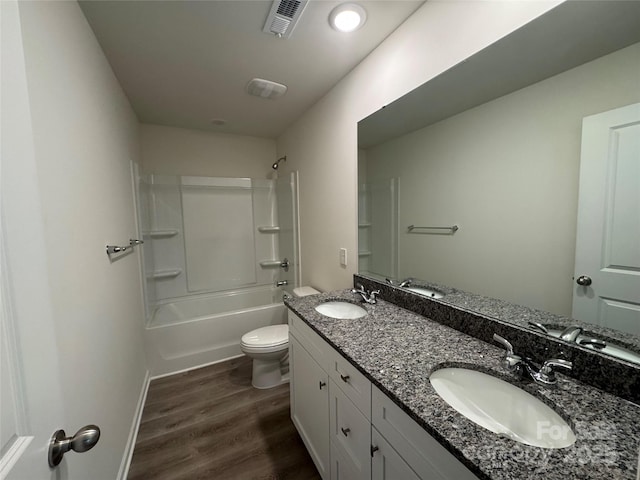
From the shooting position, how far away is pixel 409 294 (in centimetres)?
146

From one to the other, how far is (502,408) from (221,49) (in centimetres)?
217

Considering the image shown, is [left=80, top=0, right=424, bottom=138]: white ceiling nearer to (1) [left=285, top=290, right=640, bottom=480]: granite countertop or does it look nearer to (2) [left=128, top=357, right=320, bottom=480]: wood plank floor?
(1) [left=285, top=290, right=640, bottom=480]: granite countertop

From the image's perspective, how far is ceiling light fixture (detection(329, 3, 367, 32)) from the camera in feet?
4.08

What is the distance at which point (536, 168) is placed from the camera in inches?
37.3

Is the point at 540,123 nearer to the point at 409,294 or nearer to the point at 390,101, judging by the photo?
the point at 390,101

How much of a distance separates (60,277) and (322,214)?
1707 mm

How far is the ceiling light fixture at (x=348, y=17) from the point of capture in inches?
48.9

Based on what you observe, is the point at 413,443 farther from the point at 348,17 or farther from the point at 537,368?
the point at 348,17

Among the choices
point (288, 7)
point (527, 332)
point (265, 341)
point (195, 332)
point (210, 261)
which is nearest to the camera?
point (527, 332)

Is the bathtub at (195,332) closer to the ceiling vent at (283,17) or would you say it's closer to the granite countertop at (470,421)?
the granite countertop at (470,421)

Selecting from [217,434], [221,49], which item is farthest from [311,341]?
[221,49]

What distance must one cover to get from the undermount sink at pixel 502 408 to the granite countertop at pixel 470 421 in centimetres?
3

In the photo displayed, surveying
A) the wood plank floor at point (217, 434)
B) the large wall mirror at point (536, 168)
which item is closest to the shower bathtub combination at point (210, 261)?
the wood plank floor at point (217, 434)

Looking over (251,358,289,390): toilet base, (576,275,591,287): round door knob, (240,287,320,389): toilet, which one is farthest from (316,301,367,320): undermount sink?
(576,275,591,287): round door knob
